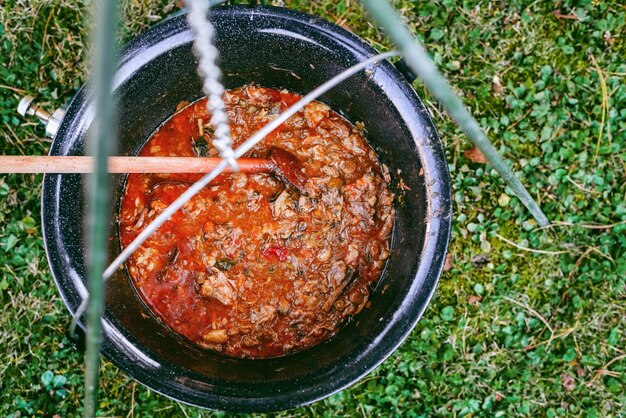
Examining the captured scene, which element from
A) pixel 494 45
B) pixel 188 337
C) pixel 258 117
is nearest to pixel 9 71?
pixel 258 117

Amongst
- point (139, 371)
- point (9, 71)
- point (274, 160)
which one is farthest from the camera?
point (9, 71)

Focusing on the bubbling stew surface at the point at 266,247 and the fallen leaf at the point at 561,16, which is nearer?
the bubbling stew surface at the point at 266,247

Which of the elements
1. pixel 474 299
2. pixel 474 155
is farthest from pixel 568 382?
pixel 474 155

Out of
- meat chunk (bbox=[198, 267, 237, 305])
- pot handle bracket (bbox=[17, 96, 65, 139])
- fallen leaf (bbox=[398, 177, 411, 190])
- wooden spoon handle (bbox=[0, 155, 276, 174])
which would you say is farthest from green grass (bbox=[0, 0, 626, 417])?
wooden spoon handle (bbox=[0, 155, 276, 174])

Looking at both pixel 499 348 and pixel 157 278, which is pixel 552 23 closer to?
pixel 499 348

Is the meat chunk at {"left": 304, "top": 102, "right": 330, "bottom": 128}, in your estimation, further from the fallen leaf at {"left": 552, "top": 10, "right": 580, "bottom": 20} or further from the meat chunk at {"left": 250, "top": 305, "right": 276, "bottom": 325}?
the fallen leaf at {"left": 552, "top": 10, "right": 580, "bottom": 20}

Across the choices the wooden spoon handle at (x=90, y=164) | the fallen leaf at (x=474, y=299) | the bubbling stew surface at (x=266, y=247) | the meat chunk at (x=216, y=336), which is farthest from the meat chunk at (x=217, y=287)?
the fallen leaf at (x=474, y=299)

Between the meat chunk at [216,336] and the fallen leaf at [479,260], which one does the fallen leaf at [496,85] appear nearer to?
the fallen leaf at [479,260]
